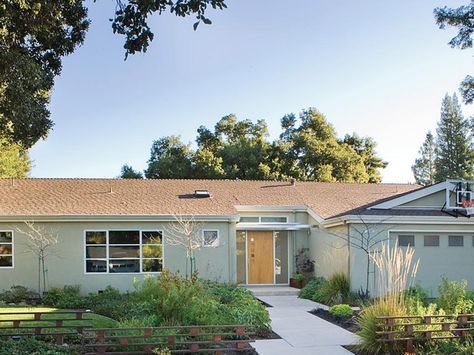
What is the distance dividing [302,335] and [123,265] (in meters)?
9.38

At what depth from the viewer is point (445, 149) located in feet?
172

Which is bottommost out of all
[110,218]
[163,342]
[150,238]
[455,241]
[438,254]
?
[163,342]

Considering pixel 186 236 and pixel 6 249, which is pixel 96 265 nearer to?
pixel 6 249

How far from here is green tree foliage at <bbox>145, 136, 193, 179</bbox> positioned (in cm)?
3372

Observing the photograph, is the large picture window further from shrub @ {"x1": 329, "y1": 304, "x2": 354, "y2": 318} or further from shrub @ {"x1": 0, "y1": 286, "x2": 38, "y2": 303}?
shrub @ {"x1": 329, "y1": 304, "x2": 354, "y2": 318}

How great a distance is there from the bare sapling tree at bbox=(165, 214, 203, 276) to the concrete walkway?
4724mm

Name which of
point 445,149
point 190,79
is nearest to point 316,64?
point 190,79

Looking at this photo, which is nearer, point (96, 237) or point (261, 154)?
point (96, 237)

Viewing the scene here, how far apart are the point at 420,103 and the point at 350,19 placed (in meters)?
8.09

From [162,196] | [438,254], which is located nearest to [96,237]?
[162,196]

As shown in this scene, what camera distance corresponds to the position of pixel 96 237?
59.9 ft

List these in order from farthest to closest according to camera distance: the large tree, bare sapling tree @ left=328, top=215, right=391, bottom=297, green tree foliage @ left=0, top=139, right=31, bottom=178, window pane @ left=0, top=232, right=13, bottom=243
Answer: green tree foliage @ left=0, top=139, right=31, bottom=178
window pane @ left=0, top=232, right=13, bottom=243
bare sapling tree @ left=328, top=215, right=391, bottom=297
the large tree

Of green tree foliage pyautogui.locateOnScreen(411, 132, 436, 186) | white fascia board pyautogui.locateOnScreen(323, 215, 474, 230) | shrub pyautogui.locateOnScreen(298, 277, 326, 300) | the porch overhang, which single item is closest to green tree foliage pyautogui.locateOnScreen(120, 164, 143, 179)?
the porch overhang

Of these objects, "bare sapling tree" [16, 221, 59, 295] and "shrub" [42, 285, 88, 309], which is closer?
"shrub" [42, 285, 88, 309]
